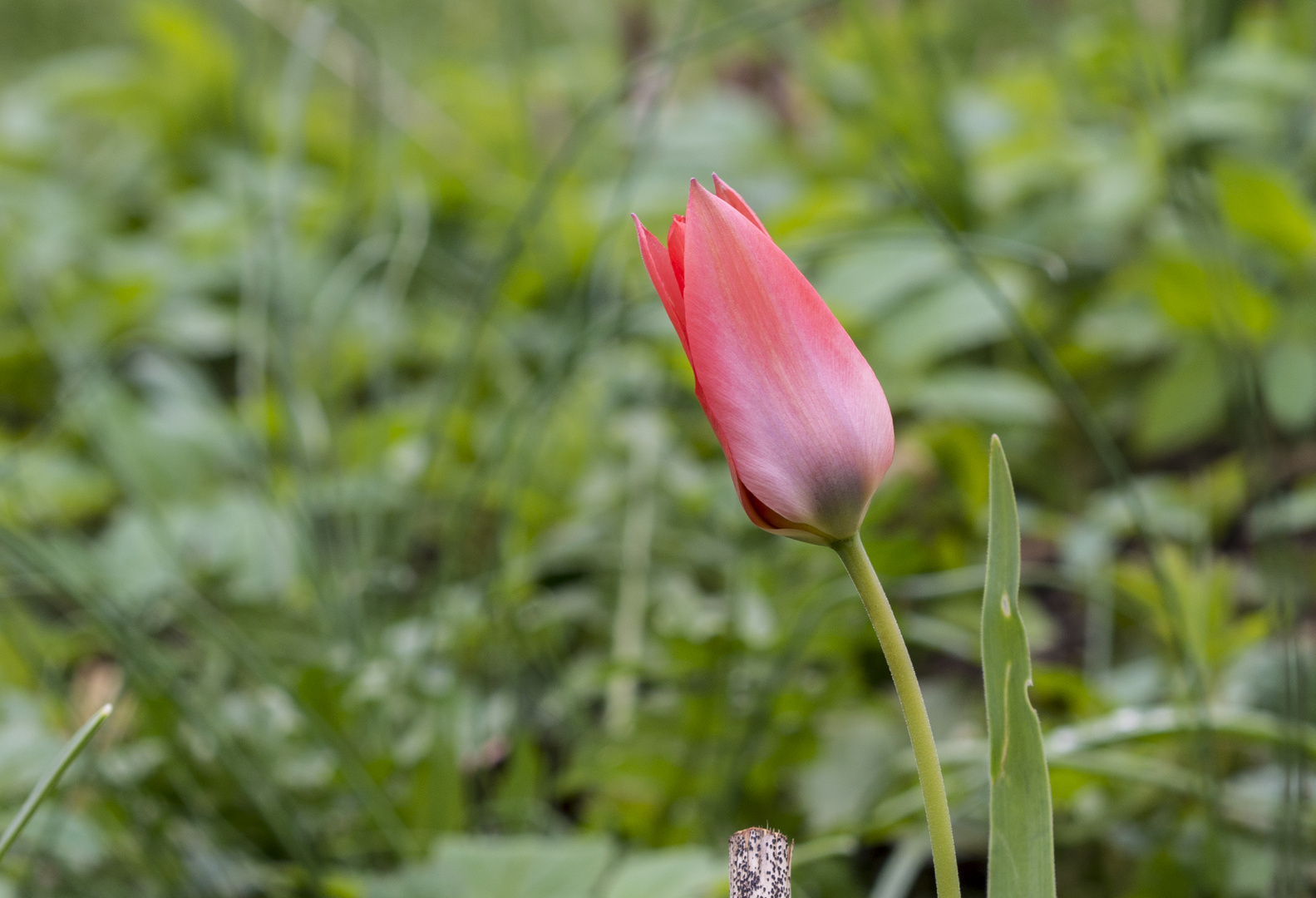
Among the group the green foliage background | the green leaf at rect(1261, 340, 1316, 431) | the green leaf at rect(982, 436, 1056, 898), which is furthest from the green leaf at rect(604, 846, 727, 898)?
the green leaf at rect(1261, 340, 1316, 431)

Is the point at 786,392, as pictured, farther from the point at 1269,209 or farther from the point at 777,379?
the point at 1269,209

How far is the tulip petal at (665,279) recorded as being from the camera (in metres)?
0.22

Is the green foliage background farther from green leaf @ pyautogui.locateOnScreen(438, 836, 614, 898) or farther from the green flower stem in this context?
the green flower stem

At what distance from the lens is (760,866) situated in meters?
0.20

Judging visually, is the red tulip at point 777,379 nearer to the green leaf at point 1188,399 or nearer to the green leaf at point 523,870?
the green leaf at point 523,870

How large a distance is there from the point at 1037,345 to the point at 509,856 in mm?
312

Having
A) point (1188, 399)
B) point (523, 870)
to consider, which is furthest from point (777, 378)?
point (1188, 399)

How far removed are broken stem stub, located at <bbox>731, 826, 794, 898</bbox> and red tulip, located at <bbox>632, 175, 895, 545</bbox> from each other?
2.4 inches

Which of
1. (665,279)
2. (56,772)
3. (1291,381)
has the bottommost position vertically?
(56,772)

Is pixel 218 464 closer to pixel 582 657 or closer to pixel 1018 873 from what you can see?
pixel 582 657

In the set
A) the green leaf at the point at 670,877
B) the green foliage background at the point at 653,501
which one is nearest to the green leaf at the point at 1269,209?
the green foliage background at the point at 653,501

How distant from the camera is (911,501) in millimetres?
844

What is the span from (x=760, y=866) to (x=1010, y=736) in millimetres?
59

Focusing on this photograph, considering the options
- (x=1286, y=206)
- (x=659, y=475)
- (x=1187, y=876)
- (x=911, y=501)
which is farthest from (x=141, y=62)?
(x=1187, y=876)
